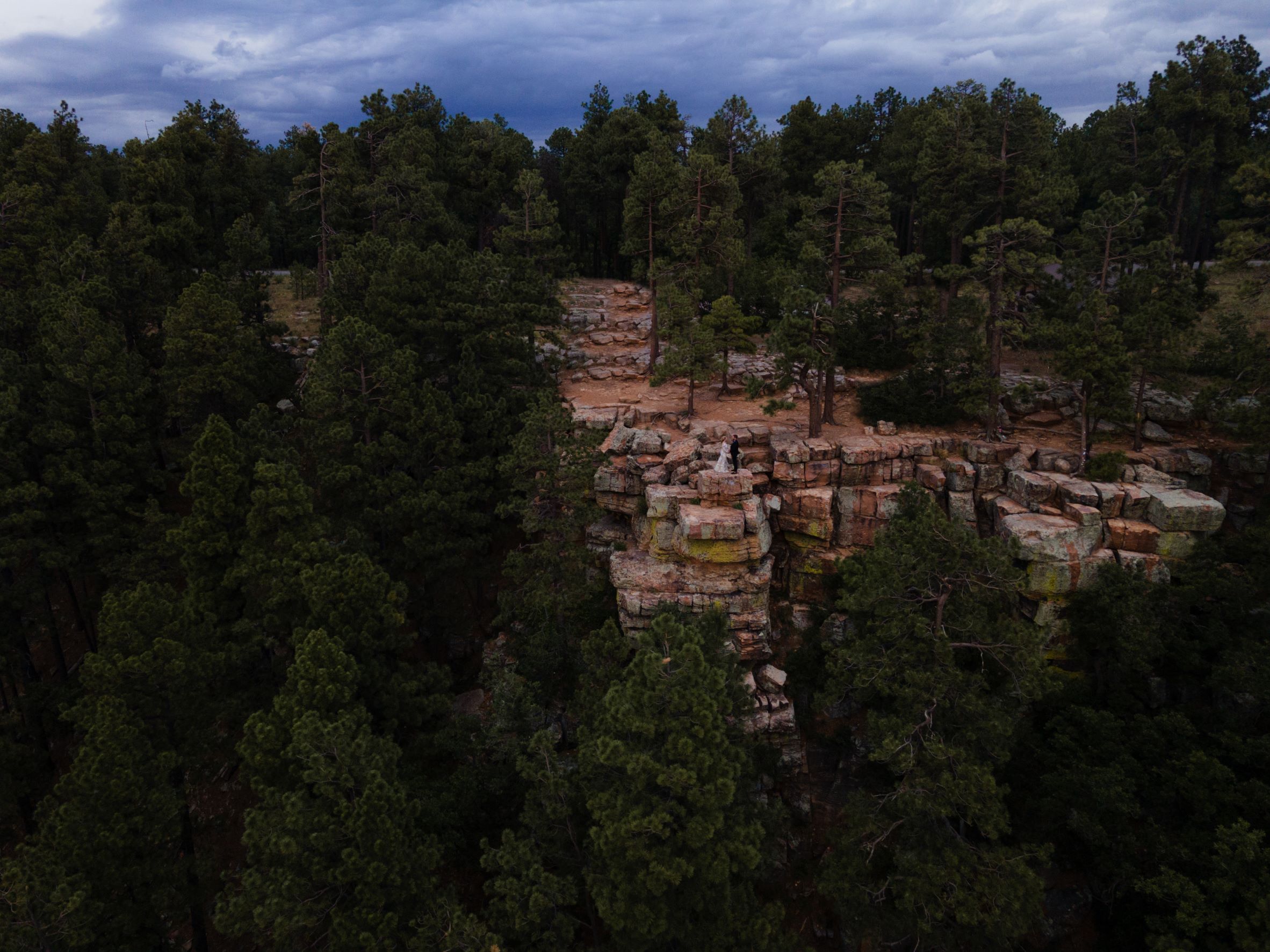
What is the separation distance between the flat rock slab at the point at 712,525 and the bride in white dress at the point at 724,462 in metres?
1.81

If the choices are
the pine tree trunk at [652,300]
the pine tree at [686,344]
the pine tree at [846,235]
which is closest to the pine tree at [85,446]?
the pine tree at [686,344]

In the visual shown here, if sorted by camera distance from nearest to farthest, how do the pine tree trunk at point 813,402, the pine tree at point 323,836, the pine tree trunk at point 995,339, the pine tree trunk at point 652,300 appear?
the pine tree at point 323,836 → the pine tree trunk at point 995,339 → the pine tree trunk at point 813,402 → the pine tree trunk at point 652,300

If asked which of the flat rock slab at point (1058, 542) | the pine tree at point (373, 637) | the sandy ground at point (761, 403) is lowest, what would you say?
the pine tree at point (373, 637)

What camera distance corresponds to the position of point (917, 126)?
41.1 m

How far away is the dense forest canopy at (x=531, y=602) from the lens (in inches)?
620

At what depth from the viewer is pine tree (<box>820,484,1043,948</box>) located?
16422 millimetres

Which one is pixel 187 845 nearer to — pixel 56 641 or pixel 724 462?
pixel 56 641

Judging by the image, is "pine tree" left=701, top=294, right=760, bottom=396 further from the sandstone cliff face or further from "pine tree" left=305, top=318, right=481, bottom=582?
"pine tree" left=305, top=318, right=481, bottom=582

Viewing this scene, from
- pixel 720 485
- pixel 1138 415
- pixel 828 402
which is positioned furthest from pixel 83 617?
pixel 1138 415

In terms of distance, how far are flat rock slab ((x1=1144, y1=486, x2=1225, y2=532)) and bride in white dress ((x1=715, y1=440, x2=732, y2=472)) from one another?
14566 mm


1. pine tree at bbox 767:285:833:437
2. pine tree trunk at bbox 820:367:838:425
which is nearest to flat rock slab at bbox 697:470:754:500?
pine tree at bbox 767:285:833:437

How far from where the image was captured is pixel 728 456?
25875 millimetres

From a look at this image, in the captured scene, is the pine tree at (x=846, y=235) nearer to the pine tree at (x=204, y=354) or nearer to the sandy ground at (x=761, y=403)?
the sandy ground at (x=761, y=403)

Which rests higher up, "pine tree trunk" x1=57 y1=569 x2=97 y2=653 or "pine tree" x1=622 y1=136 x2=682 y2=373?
"pine tree" x1=622 y1=136 x2=682 y2=373
